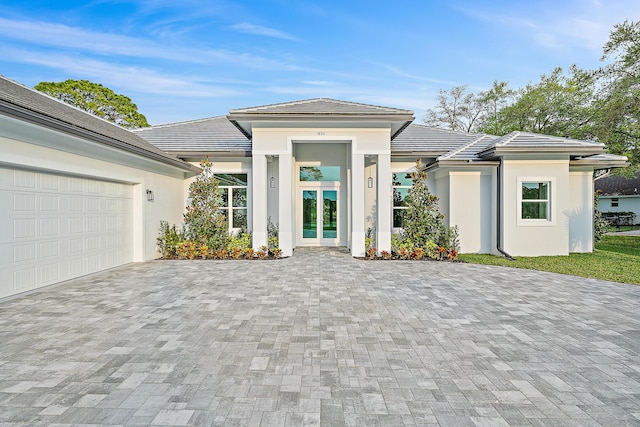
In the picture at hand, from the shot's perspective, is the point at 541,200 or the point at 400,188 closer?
the point at 541,200

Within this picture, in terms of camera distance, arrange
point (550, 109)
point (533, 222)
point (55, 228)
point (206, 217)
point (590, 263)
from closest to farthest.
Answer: point (55, 228), point (590, 263), point (206, 217), point (533, 222), point (550, 109)

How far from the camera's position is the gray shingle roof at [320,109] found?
33.8ft

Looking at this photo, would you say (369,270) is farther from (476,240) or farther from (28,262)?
(28,262)

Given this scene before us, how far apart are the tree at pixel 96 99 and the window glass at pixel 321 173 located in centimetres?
2128

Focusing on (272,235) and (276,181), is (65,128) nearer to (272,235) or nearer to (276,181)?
(272,235)

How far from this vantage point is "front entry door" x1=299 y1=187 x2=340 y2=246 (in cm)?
1341

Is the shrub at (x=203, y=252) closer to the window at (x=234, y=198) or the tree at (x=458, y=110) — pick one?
the window at (x=234, y=198)

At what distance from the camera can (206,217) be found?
11375 mm

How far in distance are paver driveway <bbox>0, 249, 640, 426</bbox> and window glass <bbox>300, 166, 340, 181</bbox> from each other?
7016mm

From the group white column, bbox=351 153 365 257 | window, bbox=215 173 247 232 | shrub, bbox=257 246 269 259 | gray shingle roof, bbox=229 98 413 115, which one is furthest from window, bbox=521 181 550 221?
window, bbox=215 173 247 232

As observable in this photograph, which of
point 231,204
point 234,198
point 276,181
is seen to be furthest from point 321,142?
point 231,204

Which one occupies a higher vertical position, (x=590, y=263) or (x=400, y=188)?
(x=400, y=188)

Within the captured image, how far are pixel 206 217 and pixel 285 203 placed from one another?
9.19ft

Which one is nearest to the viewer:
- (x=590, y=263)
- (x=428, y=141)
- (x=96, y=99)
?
(x=590, y=263)
